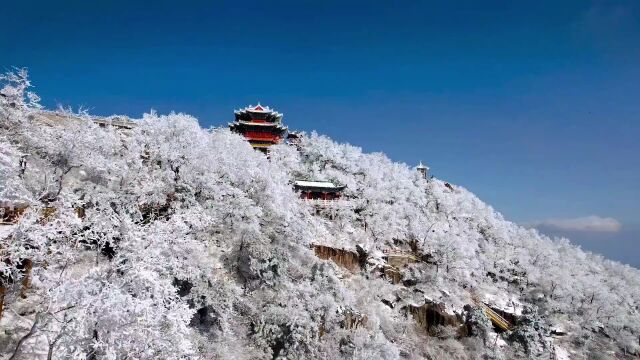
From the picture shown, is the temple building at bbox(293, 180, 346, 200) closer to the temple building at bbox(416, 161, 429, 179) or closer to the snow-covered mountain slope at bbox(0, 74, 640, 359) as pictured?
the snow-covered mountain slope at bbox(0, 74, 640, 359)

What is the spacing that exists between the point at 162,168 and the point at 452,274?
39093mm

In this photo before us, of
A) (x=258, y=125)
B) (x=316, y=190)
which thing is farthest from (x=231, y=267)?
(x=258, y=125)

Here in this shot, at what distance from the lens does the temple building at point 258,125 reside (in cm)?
6288

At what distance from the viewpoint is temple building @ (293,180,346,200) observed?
54750 millimetres

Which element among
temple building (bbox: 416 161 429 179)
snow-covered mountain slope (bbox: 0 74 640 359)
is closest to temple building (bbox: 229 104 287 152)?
snow-covered mountain slope (bbox: 0 74 640 359)

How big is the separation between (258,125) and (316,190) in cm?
1489

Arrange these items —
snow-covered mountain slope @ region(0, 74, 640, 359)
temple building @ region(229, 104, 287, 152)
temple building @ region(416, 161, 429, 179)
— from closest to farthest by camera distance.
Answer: snow-covered mountain slope @ region(0, 74, 640, 359)
temple building @ region(229, 104, 287, 152)
temple building @ region(416, 161, 429, 179)

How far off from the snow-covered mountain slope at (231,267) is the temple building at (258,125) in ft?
8.51

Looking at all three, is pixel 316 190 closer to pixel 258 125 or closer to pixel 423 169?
pixel 258 125

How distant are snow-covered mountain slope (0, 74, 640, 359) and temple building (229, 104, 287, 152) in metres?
2.59

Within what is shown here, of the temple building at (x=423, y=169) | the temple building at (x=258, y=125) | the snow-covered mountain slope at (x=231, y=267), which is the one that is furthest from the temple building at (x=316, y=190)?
the temple building at (x=423, y=169)

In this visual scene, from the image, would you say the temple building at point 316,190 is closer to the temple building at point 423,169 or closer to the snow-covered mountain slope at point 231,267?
the snow-covered mountain slope at point 231,267

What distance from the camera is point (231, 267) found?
3359 centimetres

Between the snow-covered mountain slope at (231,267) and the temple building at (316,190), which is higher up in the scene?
the temple building at (316,190)
